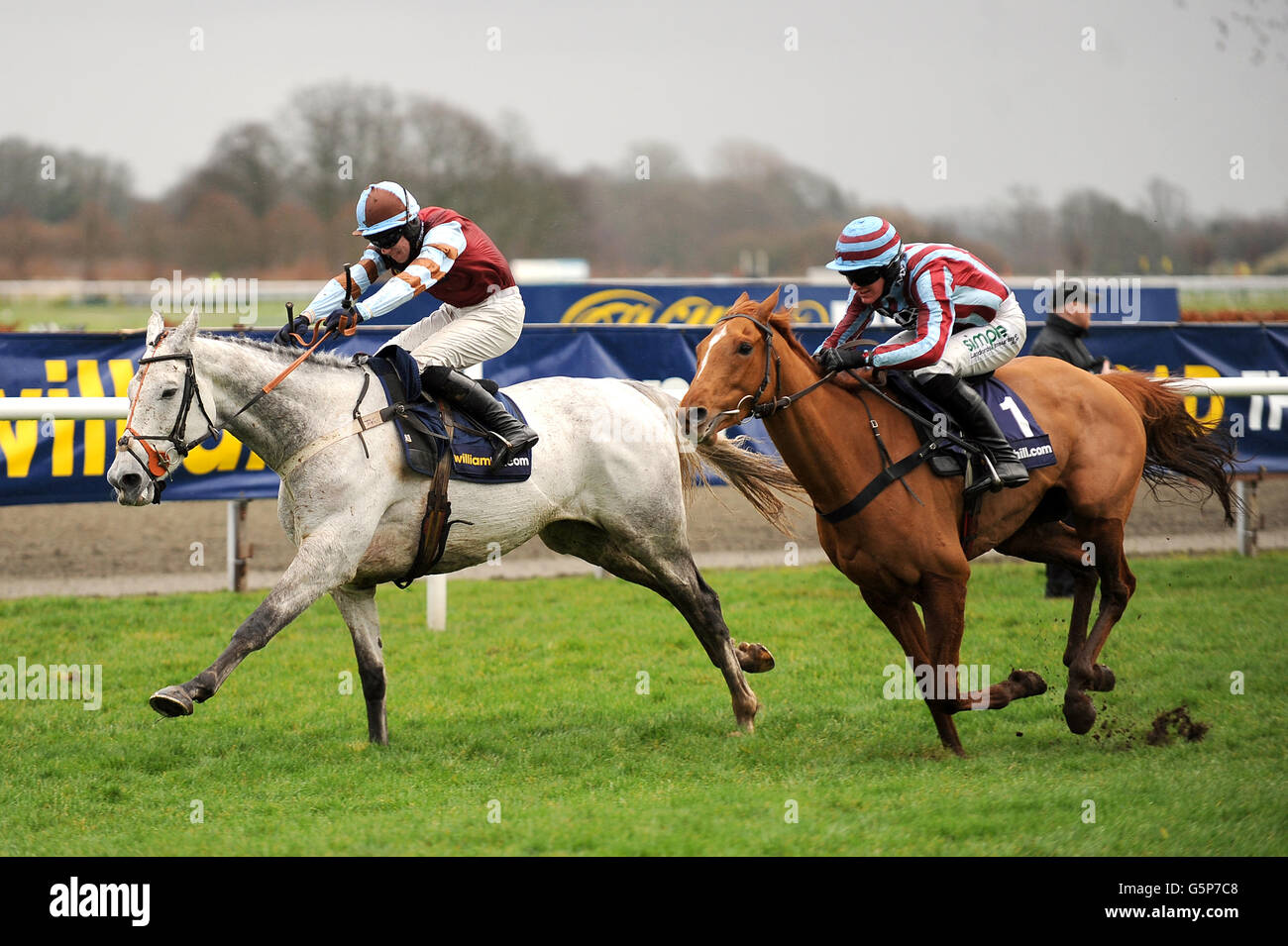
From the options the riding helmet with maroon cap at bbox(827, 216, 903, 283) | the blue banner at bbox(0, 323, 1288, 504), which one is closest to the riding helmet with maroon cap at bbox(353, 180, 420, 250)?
the blue banner at bbox(0, 323, 1288, 504)

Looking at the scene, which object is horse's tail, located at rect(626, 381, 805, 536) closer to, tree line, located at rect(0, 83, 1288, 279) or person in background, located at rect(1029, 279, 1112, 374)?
person in background, located at rect(1029, 279, 1112, 374)

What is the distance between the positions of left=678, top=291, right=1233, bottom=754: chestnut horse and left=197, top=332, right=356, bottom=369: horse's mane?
163 cm

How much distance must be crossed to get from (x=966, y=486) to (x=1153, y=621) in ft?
10.6

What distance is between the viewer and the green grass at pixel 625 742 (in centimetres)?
436

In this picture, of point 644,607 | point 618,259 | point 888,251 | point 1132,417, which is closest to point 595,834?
point 888,251

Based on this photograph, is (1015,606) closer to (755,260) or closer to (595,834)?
(595,834)

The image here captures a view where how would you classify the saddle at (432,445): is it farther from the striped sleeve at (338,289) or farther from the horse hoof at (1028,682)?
the horse hoof at (1028,682)

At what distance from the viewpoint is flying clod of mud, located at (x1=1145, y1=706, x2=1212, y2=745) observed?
5672 millimetres

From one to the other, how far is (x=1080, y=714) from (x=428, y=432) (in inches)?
120

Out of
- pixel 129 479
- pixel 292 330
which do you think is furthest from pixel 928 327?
pixel 129 479

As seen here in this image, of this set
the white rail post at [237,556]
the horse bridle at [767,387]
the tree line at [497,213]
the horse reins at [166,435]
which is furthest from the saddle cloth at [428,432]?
the tree line at [497,213]

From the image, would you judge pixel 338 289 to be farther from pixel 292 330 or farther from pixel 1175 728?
pixel 1175 728

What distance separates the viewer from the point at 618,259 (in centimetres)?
2648
